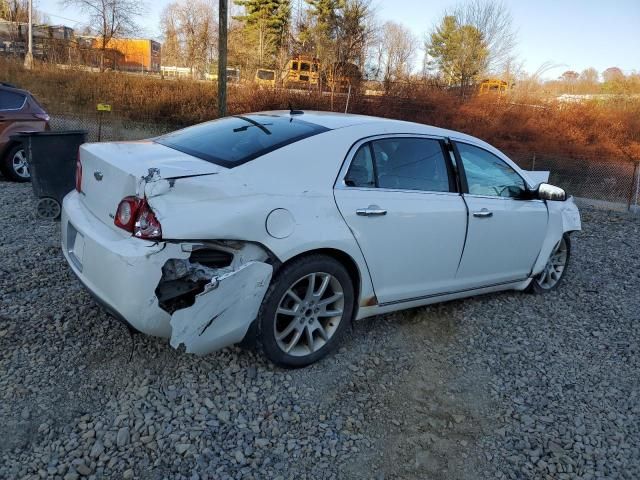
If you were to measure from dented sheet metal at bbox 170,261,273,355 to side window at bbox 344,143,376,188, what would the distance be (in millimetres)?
848

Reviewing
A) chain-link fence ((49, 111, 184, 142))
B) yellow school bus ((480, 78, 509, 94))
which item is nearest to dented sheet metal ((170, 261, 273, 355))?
chain-link fence ((49, 111, 184, 142))

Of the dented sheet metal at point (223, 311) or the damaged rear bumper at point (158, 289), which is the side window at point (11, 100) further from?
the dented sheet metal at point (223, 311)

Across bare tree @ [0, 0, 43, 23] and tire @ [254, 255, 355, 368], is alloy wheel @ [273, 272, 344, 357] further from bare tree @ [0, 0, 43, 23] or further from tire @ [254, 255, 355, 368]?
bare tree @ [0, 0, 43, 23]

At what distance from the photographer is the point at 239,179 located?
2924 mm

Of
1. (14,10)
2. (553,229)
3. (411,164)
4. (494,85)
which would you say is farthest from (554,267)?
(14,10)

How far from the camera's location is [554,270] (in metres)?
5.19

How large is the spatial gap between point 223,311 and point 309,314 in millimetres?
616

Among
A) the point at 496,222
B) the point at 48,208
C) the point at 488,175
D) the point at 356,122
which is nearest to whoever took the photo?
the point at 356,122

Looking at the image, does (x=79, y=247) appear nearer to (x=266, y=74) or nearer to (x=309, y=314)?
(x=309, y=314)

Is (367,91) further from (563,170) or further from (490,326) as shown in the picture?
(490,326)

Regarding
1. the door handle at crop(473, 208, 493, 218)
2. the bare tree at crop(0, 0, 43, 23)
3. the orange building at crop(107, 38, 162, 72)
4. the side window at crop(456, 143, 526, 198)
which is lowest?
the door handle at crop(473, 208, 493, 218)

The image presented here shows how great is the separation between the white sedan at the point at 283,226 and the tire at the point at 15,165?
591 centimetres

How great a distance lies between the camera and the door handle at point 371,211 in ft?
10.8

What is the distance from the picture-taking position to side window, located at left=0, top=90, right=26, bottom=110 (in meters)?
8.19
